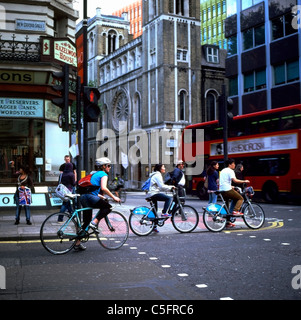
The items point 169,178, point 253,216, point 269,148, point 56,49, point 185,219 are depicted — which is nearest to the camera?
point 185,219

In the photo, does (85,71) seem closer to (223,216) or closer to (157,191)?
(157,191)

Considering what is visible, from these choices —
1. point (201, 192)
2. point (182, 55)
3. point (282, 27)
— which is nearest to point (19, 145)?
point (201, 192)

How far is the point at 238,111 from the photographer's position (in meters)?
34.3

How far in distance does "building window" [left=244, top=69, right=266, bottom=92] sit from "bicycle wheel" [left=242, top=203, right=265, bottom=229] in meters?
22.2

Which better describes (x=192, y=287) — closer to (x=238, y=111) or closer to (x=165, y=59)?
(x=238, y=111)

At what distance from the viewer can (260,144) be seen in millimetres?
21359

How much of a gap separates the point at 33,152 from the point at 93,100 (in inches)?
240

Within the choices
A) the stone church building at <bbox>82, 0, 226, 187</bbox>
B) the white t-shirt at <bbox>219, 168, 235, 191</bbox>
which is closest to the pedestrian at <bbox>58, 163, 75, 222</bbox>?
the white t-shirt at <bbox>219, 168, 235, 191</bbox>

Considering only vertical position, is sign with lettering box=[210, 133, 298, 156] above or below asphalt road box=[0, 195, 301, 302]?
above

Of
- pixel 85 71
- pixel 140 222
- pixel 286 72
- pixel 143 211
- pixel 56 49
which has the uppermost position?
pixel 286 72

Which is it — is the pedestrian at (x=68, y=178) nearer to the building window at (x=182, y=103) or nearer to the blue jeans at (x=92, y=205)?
the blue jeans at (x=92, y=205)

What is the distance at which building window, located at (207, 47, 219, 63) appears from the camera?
5404 cm

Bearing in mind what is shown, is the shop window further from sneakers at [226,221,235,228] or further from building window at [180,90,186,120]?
building window at [180,90,186,120]

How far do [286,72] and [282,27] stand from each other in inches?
123
